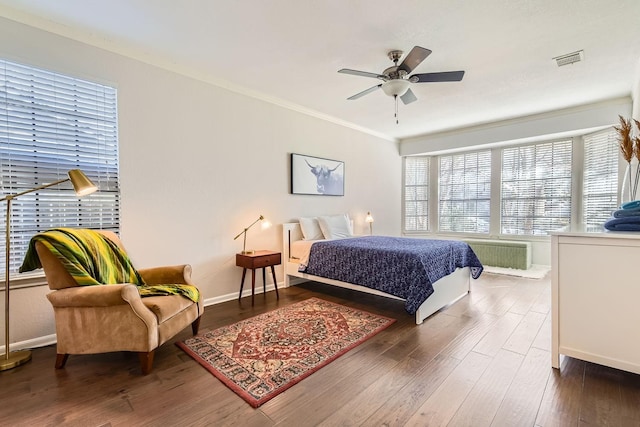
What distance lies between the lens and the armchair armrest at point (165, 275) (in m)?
2.67

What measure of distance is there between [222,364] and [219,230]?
1770 mm

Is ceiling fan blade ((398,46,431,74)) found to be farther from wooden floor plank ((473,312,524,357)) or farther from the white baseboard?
the white baseboard

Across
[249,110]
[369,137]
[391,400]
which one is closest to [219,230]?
[249,110]

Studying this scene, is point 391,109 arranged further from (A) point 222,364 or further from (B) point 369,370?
(A) point 222,364

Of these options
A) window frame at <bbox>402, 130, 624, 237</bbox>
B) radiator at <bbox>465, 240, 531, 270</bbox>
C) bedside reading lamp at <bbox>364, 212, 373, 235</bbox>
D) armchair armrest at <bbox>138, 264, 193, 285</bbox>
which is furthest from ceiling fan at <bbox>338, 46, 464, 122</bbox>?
radiator at <bbox>465, 240, 531, 270</bbox>

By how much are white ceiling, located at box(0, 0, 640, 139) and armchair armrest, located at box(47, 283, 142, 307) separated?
6.80ft

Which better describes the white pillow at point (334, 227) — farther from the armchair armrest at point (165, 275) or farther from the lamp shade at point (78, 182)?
the lamp shade at point (78, 182)

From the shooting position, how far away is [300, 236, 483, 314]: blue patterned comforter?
2.89m

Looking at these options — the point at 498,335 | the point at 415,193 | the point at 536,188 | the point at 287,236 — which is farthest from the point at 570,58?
the point at 415,193

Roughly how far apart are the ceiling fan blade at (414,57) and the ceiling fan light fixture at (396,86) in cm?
13

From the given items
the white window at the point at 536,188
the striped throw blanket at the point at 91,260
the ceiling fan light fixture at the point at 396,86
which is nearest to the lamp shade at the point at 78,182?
the striped throw blanket at the point at 91,260

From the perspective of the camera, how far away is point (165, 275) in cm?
269

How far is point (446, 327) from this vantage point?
9.32 feet

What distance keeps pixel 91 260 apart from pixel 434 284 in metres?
3.06
